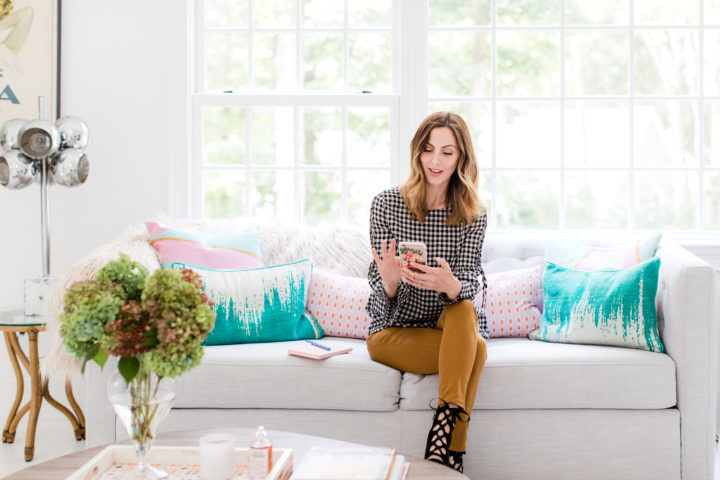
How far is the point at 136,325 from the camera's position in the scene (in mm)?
1636

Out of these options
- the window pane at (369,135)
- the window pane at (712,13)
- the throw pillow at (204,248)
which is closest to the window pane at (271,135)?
the window pane at (369,135)

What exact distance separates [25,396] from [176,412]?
5.29 feet

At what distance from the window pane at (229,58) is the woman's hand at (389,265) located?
5.67 ft

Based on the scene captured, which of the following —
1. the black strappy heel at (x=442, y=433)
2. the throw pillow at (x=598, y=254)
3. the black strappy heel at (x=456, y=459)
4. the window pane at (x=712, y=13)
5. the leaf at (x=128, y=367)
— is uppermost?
the window pane at (x=712, y=13)

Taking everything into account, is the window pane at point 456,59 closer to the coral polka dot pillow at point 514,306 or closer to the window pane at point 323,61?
the window pane at point 323,61

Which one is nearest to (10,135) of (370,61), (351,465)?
(370,61)

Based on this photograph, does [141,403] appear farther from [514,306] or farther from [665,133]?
[665,133]

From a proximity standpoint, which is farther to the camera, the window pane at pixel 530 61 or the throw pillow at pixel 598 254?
the window pane at pixel 530 61

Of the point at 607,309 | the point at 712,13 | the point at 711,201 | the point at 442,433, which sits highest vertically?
the point at 712,13

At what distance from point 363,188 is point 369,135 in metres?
0.29

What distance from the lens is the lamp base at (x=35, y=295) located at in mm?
3355

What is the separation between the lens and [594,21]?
4023 mm

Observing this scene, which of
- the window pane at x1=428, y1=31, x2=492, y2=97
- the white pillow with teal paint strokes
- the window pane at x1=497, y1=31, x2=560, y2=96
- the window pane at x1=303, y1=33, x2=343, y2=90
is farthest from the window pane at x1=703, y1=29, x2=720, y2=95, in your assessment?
the window pane at x1=303, y1=33, x2=343, y2=90

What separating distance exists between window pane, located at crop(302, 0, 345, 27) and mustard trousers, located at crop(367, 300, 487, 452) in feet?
6.45
